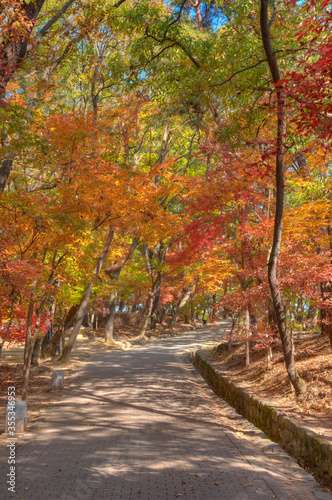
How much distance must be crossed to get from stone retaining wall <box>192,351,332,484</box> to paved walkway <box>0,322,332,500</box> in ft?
0.75

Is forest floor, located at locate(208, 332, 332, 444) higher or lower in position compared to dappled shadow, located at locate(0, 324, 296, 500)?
higher

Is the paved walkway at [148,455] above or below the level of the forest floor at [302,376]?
below

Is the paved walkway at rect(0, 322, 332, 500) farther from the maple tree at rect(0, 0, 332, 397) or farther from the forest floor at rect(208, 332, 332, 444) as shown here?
the maple tree at rect(0, 0, 332, 397)

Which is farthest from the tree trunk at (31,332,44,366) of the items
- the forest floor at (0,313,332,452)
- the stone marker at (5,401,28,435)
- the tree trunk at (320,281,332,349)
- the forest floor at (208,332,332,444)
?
the tree trunk at (320,281,332,349)

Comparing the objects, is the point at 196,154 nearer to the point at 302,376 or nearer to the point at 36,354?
the point at 302,376

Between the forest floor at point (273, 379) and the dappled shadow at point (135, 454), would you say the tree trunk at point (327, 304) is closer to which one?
the forest floor at point (273, 379)

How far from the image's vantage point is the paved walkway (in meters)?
4.19

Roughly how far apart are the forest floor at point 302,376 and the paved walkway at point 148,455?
0.77 m

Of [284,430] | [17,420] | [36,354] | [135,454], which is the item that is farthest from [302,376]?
[36,354]

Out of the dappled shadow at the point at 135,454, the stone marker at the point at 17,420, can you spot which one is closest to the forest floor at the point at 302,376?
the dappled shadow at the point at 135,454

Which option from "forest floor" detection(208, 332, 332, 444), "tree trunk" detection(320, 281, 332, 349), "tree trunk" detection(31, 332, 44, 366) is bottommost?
"tree trunk" detection(31, 332, 44, 366)

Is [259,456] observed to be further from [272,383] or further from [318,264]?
[318,264]

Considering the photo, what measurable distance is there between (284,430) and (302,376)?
2.08 m

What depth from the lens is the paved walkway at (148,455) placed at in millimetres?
4191
